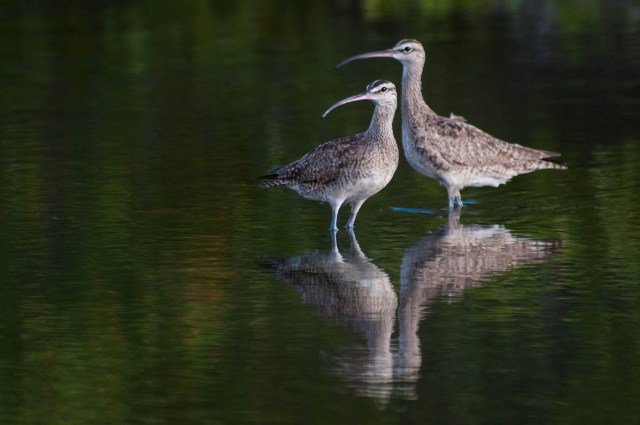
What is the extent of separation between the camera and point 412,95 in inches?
615

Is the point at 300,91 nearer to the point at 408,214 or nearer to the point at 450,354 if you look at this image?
the point at 408,214

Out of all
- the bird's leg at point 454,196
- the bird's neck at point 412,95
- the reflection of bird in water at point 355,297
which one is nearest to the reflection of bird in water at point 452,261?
the reflection of bird in water at point 355,297

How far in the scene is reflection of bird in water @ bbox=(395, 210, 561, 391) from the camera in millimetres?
10758

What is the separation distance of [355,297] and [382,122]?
10.3 feet

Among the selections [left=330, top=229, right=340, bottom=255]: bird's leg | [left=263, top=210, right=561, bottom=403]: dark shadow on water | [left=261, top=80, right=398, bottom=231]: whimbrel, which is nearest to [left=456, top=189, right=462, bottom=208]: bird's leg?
[left=263, top=210, right=561, bottom=403]: dark shadow on water

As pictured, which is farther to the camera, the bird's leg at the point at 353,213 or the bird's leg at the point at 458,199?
the bird's leg at the point at 458,199

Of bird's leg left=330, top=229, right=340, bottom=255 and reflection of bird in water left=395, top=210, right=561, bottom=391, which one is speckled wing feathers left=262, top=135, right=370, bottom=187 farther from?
reflection of bird in water left=395, top=210, right=561, bottom=391

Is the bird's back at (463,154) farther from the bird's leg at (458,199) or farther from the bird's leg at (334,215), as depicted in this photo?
the bird's leg at (334,215)

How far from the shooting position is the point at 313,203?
15.2 metres

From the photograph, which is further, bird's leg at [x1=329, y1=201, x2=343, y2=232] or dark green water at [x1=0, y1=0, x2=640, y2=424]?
bird's leg at [x1=329, y1=201, x2=343, y2=232]

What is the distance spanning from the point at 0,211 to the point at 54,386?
18.4 ft

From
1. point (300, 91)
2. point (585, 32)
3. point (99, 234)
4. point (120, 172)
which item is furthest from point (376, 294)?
point (585, 32)

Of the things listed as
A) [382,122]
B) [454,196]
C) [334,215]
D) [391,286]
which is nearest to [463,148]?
[454,196]

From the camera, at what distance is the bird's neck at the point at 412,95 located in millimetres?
15477
